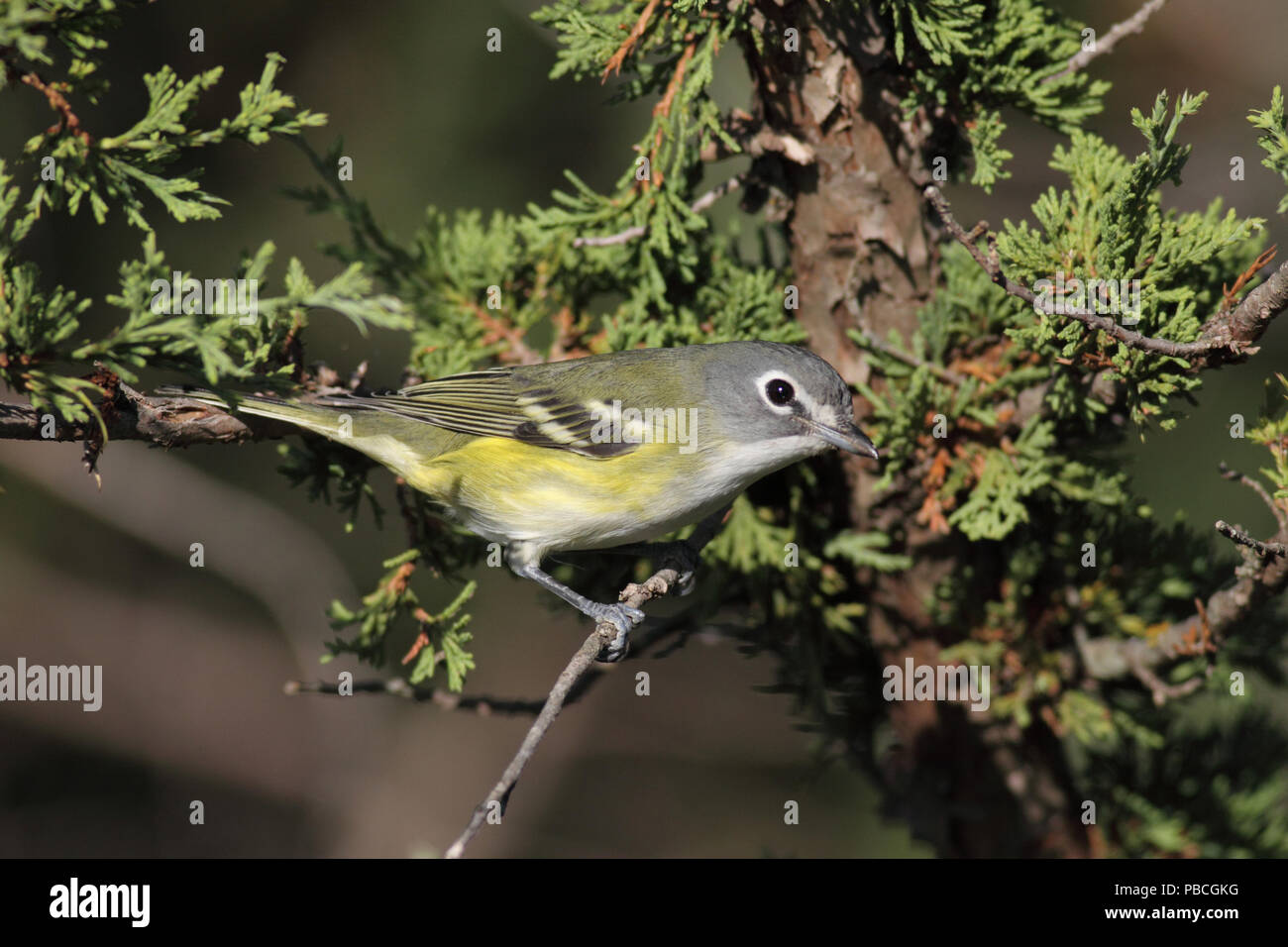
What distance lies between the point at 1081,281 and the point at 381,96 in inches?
148

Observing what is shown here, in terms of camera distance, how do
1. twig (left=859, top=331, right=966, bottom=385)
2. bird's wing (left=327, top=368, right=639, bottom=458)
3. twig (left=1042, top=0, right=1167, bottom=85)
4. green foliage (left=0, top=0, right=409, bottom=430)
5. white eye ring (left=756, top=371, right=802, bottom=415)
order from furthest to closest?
1. bird's wing (left=327, top=368, right=639, bottom=458)
2. white eye ring (left=756, top=371, right=802, bottom=415)
3. twig (left=859, top=331, right=966, bottom=385)
4. twig (left=1042, top=0, right=1167, bottom=85)
5. green foliage (left=0, top=0, right=409, bottom=430)

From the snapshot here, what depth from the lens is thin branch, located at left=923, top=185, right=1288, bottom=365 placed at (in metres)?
2.25

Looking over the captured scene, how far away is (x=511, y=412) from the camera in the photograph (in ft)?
11.7

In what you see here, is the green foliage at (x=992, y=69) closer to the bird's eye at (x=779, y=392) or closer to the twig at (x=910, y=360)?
the twig at (x=910, y=360)

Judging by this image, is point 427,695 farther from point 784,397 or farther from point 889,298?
point 889,298

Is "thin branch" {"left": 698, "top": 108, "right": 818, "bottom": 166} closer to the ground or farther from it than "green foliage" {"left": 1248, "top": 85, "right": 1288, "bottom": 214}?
farther from it

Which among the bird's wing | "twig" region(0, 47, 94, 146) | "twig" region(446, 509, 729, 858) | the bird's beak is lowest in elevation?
"twig" region(446, 509, 729, 858)

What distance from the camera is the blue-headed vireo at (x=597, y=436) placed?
3.10 metres

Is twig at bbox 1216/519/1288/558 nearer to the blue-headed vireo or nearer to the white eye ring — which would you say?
the blue-headed vireo

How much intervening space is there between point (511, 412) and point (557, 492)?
38cm

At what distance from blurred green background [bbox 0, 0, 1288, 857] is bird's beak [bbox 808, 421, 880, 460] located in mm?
1755

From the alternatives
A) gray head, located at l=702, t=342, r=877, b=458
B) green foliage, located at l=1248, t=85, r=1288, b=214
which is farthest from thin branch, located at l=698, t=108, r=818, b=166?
green foliage, located at l=1248, t=85, r=1288, b=214

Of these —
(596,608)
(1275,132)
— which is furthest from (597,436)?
(1275,132)
